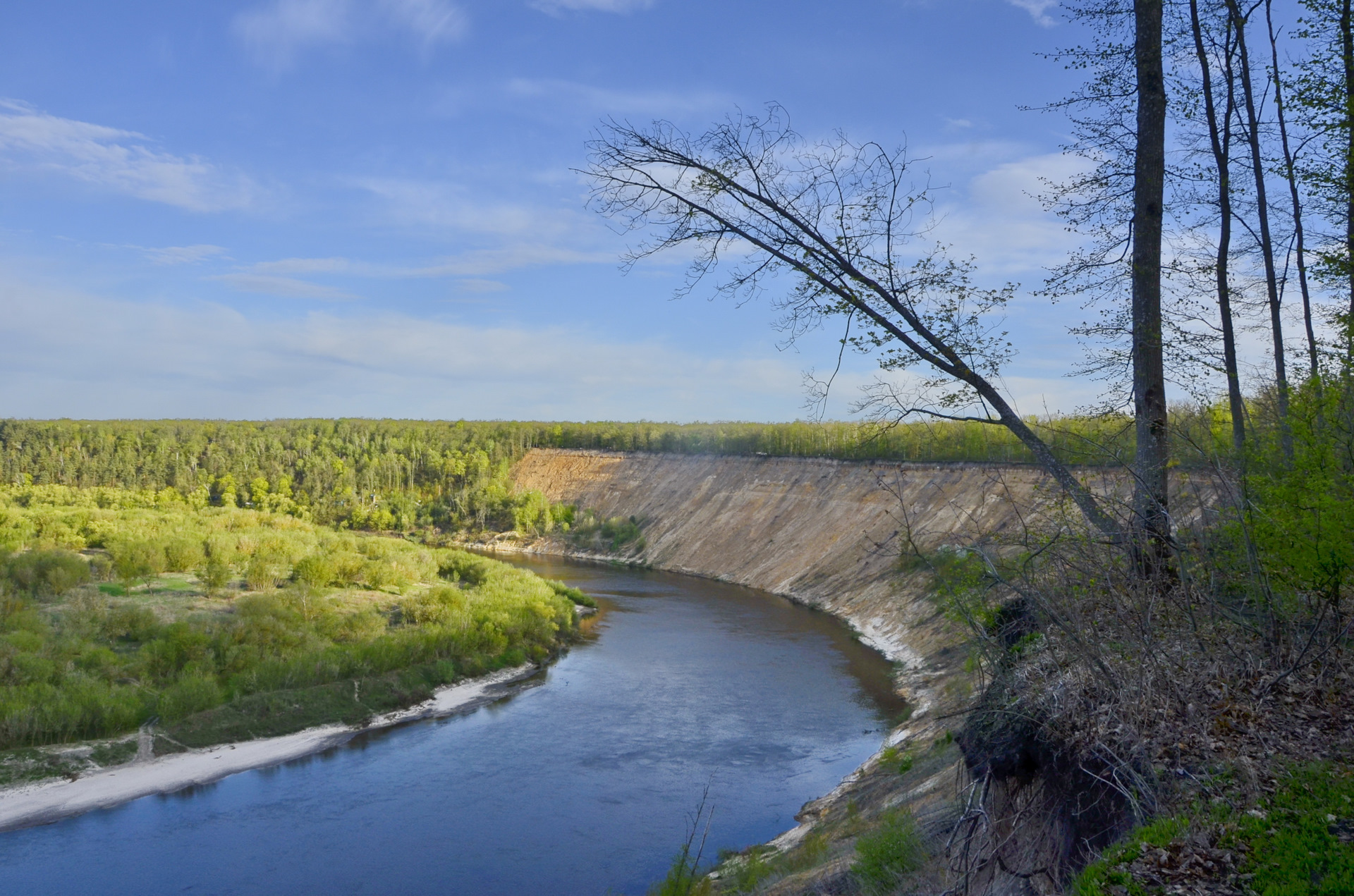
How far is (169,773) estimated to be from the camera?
18.3 meters

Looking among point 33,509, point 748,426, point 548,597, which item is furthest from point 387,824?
point 748,426

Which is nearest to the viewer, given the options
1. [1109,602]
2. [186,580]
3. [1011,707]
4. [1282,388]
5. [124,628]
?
[1011,707]

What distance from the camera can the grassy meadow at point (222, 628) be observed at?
19891mm

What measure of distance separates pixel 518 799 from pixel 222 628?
40.4 ft

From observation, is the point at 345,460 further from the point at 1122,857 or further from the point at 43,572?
the point at 1122,857

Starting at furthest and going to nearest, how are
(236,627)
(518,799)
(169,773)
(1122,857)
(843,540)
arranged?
(843,540) → (236,627) → (169,773) → (518,799) → (1122,857)

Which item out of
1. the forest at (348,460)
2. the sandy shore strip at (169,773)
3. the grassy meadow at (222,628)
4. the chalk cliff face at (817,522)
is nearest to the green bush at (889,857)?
the chalk cliff face at (817,522)

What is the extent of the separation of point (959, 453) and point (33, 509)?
44.0 metres

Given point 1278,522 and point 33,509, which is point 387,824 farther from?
point 33,509

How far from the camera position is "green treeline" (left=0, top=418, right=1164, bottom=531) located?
235 feet

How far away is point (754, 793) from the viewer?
58.0ft

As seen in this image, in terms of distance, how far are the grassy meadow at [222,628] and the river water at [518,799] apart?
2.39 meters

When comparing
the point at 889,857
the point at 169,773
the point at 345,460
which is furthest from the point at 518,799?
the point at 345,460

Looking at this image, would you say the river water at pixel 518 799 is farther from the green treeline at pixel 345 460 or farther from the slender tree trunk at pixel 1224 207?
the green treeline at pixel 345 460
